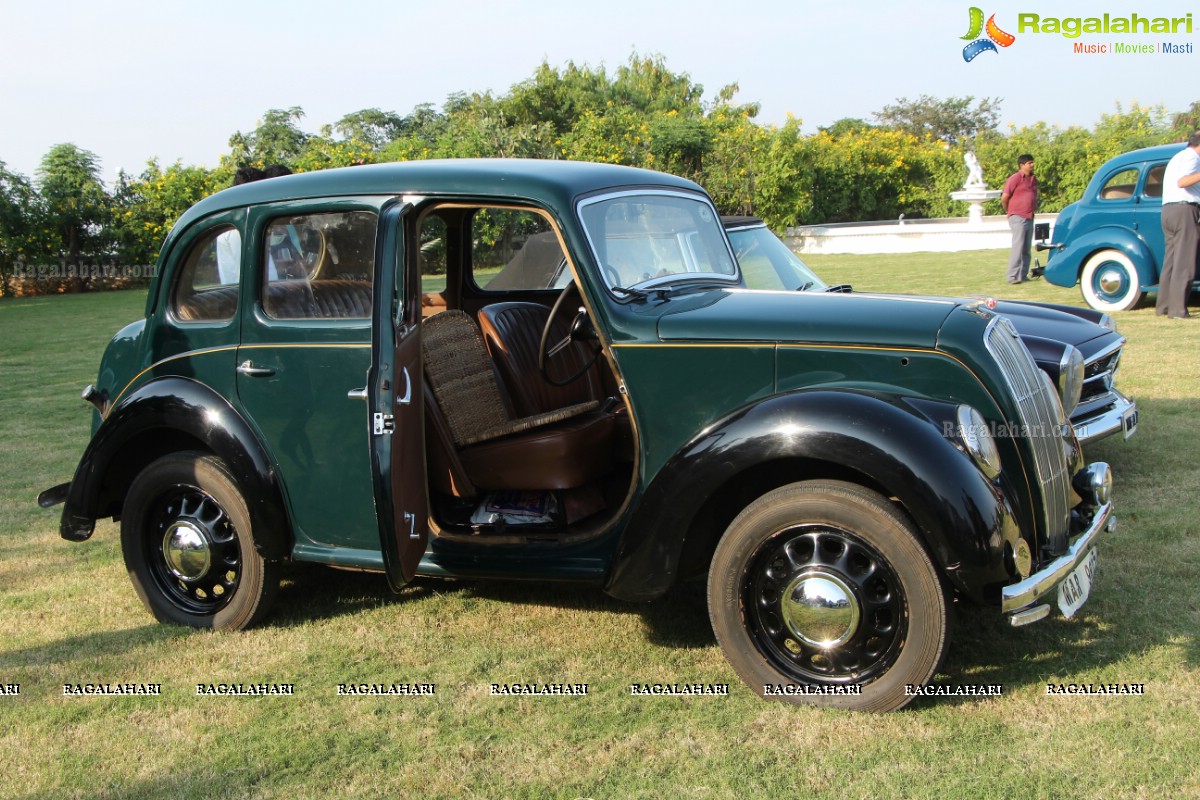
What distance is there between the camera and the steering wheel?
406 centimetres

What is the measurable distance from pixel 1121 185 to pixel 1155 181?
407mm

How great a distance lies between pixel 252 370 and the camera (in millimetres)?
4340

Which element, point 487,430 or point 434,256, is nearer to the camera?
point 487,430

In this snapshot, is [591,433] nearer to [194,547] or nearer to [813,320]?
[813,320]

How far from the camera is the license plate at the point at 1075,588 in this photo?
3506mm

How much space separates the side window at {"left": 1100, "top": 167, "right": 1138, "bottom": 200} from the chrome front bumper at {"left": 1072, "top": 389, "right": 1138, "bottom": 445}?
23.6 ft

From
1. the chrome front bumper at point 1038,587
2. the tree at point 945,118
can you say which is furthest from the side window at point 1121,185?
the tree at point 945,118

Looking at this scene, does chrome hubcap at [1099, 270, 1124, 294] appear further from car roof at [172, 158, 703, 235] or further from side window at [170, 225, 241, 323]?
side window at [170, 225, 241, 323]

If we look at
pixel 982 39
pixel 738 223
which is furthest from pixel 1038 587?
pixel 982 39

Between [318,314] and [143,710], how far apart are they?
1664 mm

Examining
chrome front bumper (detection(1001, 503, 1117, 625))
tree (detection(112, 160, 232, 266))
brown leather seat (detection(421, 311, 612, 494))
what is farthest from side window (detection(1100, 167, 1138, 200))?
tree (detection(112, 160, 232, 266))

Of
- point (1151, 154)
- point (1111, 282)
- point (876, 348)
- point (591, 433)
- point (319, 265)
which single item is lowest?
point (1111, 282)

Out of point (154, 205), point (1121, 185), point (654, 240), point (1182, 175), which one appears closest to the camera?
point (654, 240)

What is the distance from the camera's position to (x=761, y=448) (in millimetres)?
3504
